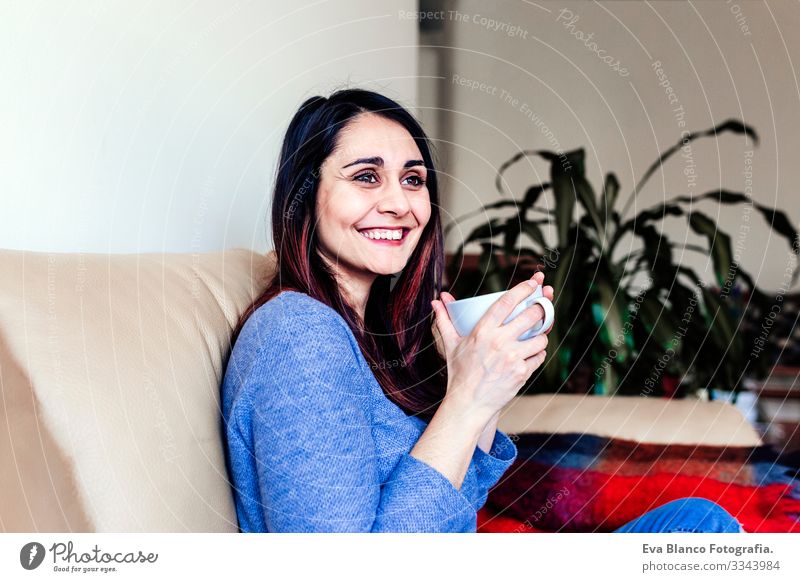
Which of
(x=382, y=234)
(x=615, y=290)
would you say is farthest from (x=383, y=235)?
Answer: (x=615, y=290)

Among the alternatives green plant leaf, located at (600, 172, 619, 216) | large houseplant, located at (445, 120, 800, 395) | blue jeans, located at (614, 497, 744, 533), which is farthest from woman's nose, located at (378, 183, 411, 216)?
green plant leaf, located at (600, 172, 619, 216)

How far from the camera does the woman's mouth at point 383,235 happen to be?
2.47ft

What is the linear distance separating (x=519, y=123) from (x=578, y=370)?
1.15m

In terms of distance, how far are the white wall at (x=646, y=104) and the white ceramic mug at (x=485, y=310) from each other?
5.69 feet

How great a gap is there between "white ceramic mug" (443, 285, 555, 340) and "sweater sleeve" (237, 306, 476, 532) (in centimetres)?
12

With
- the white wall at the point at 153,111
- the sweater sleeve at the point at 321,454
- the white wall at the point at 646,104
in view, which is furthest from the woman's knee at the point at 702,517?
the white wall at the point at 646,104

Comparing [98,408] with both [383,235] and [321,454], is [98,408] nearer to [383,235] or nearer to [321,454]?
[321,454]

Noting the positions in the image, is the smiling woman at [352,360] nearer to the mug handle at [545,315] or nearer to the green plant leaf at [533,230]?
the mug handle at [545,315]

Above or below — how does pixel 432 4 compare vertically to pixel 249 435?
above

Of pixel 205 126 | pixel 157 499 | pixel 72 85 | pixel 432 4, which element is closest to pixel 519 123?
pixel 432 4

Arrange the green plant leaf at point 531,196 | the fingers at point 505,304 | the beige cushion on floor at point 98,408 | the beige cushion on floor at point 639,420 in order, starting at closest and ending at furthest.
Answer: the beige cushion on floor at point 98,408
the fingers at point 505,304
the beige cushion on floor at point 639,420
the green plant leaf at point 531,196

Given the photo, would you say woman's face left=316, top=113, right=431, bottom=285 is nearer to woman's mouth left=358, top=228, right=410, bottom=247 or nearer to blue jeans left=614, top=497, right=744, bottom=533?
woman's mouth left=358, top=228, right=410, bottom=247

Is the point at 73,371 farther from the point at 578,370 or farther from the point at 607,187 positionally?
the point at 578,370

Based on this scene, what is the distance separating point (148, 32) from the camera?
2.64ft
